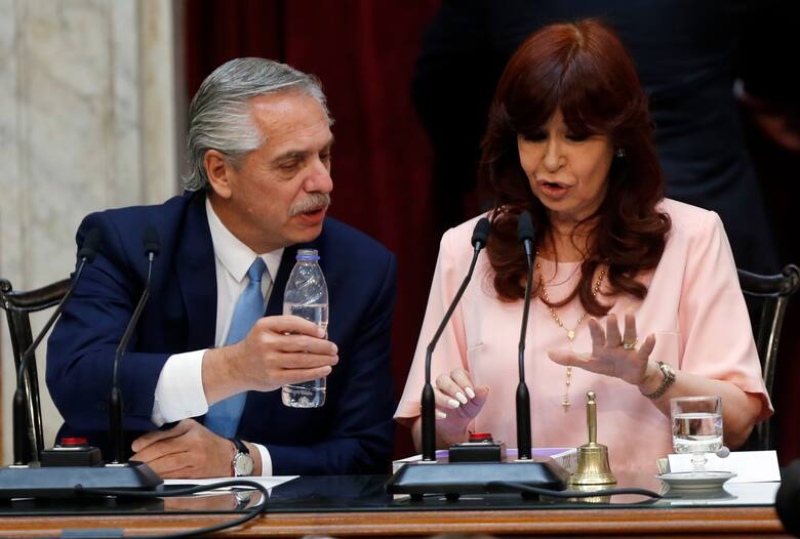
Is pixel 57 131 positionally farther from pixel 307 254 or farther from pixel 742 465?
pixel 742 465

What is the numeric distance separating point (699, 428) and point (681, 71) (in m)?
1.44

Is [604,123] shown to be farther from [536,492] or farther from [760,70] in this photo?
[760,70]

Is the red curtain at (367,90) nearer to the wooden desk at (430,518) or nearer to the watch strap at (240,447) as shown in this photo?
the watch strap at (240,447)

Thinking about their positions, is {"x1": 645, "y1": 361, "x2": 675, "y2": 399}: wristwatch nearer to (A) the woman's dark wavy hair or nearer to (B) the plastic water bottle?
(A) the woman's dark wavy hair

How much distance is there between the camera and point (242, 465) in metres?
2.99

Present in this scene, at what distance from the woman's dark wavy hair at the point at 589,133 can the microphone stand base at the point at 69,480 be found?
925mm

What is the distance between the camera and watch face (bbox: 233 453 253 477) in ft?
9.78

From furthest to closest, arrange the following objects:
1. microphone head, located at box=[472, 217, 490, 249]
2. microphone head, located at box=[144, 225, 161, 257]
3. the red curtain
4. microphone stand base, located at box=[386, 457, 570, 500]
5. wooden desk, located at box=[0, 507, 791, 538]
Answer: the red curtain
microphone head, located at box=[144, 225, 161, 257]
microphone head, located at box=[472, 217, 490, 249]
microphone stand base, located at box=[386, 457, 570, 500]
wooden desk, located at box=[0, 507, 791, 538]

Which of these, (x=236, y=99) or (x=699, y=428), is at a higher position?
(x=236, y=99)

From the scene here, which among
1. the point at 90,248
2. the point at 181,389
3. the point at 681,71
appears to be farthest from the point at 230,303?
the point at 681,71

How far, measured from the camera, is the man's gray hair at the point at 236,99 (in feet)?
10.9

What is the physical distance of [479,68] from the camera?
4.04m

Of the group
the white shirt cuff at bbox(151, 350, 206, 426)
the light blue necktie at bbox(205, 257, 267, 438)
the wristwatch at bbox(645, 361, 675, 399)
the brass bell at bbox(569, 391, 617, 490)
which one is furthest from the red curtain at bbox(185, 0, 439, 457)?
the brass bell at bbox(569, 391, 617, 490)

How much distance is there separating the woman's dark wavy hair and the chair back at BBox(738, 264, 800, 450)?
0.28 m
